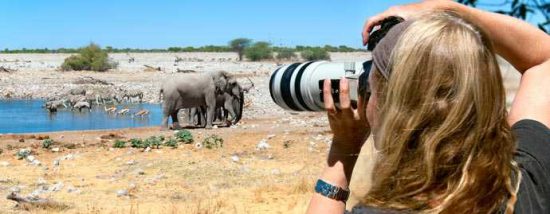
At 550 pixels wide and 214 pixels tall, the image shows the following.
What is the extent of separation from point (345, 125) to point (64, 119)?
23.2 metres

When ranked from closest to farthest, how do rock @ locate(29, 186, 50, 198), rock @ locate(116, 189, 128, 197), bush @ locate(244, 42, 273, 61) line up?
rock @ locate(29, 186, 50, 198) < rock @ locate(116, 189, 128, 197) < bush @ locate(244, 42, 273, 61)

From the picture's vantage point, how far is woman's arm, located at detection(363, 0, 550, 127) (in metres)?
1.85

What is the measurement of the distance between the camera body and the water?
1842 centimetres

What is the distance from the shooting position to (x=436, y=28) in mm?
1498

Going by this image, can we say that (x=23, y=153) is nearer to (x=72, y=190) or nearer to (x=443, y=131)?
(x=72, y=190)

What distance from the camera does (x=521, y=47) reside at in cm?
192

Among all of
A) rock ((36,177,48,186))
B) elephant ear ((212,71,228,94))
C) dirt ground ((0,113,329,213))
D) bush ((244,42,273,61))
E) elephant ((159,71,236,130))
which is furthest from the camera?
bush ((244,42,273,61))

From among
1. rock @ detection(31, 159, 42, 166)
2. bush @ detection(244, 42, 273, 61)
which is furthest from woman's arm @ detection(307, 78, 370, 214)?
bush @ detection(244, 42, 273, 61)

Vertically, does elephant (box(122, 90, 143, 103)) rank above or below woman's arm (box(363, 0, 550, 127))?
below

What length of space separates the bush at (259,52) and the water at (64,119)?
3967 centimetres

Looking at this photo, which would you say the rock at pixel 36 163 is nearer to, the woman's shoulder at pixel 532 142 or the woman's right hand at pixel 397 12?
the woman's right hand at pixel 397 12

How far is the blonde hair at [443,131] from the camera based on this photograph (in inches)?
56.2

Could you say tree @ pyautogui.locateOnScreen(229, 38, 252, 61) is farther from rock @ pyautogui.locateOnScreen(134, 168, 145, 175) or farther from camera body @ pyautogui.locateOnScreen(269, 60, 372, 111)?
camera body @ pyautogui.locateOnScreen(269, 60, 372, 111)

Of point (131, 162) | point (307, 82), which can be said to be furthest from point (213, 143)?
point (307, 82)
